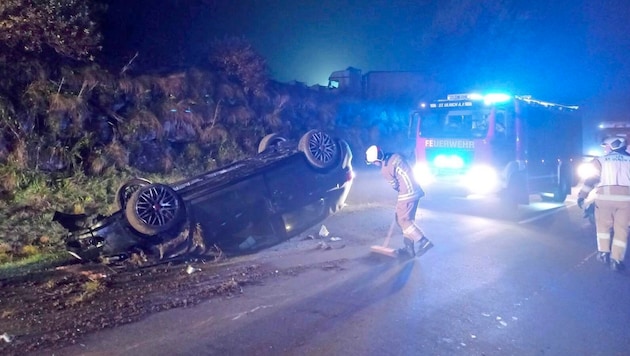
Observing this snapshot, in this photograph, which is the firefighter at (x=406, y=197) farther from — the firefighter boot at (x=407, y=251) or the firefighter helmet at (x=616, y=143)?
the firefighter helmet at (x=616, y=143)

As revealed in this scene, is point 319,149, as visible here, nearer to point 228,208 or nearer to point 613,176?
point 228,208

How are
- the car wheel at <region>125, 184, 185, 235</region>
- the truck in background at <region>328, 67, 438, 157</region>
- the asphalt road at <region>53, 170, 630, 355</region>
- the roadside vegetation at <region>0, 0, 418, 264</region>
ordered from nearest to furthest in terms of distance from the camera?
the asphalt road at <region>53, 170, 630, 355</region>
the car wheel at <region>125, 184, 185, 235</region>
the roadside vegetation at <region>0, 0, 418, 264</region>
the truck in background at <region>328, 67, 438, 157</region>

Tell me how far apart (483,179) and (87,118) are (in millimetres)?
7992

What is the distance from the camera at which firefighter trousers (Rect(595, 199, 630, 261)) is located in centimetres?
613

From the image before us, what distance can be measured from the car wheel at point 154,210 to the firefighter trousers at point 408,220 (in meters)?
2.87

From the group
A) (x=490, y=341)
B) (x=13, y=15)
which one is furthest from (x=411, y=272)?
(x=13, y=15)

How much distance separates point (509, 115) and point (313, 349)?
26.7ft

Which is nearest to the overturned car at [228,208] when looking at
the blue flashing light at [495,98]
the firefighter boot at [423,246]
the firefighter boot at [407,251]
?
the firefighter boot at [407,251]

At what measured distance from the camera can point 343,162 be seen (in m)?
7.71

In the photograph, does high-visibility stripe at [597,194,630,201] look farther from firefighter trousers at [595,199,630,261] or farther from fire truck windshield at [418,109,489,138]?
fire truck windshield at [418,109,489,138]

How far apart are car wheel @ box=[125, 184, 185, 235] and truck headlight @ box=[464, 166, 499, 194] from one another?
648cm

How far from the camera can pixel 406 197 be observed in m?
6.56

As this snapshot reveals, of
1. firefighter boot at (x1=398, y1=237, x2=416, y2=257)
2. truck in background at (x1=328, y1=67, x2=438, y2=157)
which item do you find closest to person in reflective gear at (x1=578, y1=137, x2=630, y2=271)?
firefighter boot at (x1=398, y1=237, x2=416, y2=257)

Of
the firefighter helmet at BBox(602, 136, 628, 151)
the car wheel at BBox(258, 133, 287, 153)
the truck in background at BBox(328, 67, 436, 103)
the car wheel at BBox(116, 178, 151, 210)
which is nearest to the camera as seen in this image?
the firefighter helmet at BBox(602, 136, 628, 151)
